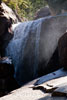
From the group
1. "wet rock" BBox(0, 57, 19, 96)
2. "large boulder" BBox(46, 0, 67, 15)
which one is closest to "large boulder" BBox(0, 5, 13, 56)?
"wet rock" BBox(0, 57, 19, 96)

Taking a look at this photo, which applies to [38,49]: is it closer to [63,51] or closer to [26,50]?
[26,50]

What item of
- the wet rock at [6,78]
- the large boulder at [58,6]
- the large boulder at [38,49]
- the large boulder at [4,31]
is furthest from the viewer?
the large boulder at [58,6]

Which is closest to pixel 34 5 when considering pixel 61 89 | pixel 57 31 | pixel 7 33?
pixel 7 33

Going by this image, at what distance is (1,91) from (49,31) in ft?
16.6

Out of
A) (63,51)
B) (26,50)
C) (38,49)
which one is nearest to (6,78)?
(26,50)

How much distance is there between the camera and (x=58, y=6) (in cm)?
2353

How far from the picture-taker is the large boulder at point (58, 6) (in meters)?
22.6

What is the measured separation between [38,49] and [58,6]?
1166cm

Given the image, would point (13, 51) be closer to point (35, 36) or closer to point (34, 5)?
point (35, 36)

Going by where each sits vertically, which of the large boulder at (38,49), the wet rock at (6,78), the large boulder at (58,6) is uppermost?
the large boulder at (58,6)

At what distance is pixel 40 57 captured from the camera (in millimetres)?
13219

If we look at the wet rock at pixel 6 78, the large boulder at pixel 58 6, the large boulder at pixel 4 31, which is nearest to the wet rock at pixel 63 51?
the wet rock at pixel 6 78

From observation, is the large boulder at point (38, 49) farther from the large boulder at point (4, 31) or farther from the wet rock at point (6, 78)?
the large boulder at point (4, 31)

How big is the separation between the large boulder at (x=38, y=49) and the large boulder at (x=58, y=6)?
8778mm
